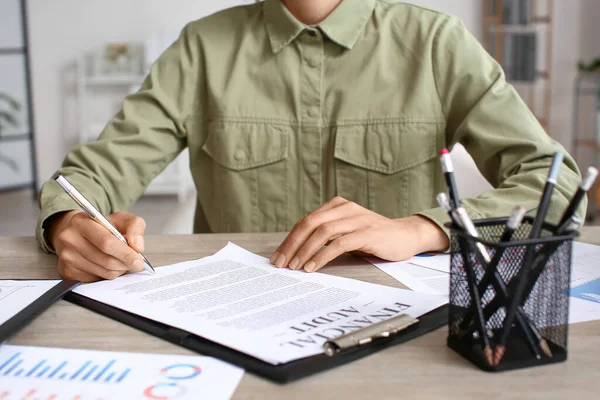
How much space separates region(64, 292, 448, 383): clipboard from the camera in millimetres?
552

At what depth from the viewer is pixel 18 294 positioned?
2.52ft

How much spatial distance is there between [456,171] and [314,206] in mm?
323

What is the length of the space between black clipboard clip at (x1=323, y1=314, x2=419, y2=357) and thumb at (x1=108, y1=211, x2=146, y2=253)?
363 mm

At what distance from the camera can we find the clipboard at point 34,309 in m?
0.64

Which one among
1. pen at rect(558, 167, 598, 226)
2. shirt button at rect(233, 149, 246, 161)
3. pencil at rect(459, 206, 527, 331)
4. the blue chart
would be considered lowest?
the blue chart

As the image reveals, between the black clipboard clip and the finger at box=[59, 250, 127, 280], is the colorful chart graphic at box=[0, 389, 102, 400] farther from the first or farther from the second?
the finger at box=[59, 250, 127, 280]

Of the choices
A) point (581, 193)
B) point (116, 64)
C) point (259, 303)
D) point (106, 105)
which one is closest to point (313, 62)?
point (259, 303)

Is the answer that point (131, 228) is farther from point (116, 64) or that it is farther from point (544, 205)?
point (116, 64)

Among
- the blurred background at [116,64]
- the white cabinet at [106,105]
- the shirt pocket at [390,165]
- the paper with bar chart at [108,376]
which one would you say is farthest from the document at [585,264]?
the white cabinet at [106,105]

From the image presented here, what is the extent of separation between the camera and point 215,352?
0.60 metres

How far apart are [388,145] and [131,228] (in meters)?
0.62

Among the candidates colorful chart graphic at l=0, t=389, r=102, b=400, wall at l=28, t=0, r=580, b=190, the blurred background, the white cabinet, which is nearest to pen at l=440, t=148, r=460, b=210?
colorful chart graphic at l=0, t=389, r=102, b=400

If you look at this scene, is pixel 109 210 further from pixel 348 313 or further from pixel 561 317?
A: pixel 561 317

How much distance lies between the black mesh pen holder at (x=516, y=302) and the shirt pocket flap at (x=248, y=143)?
80cm
